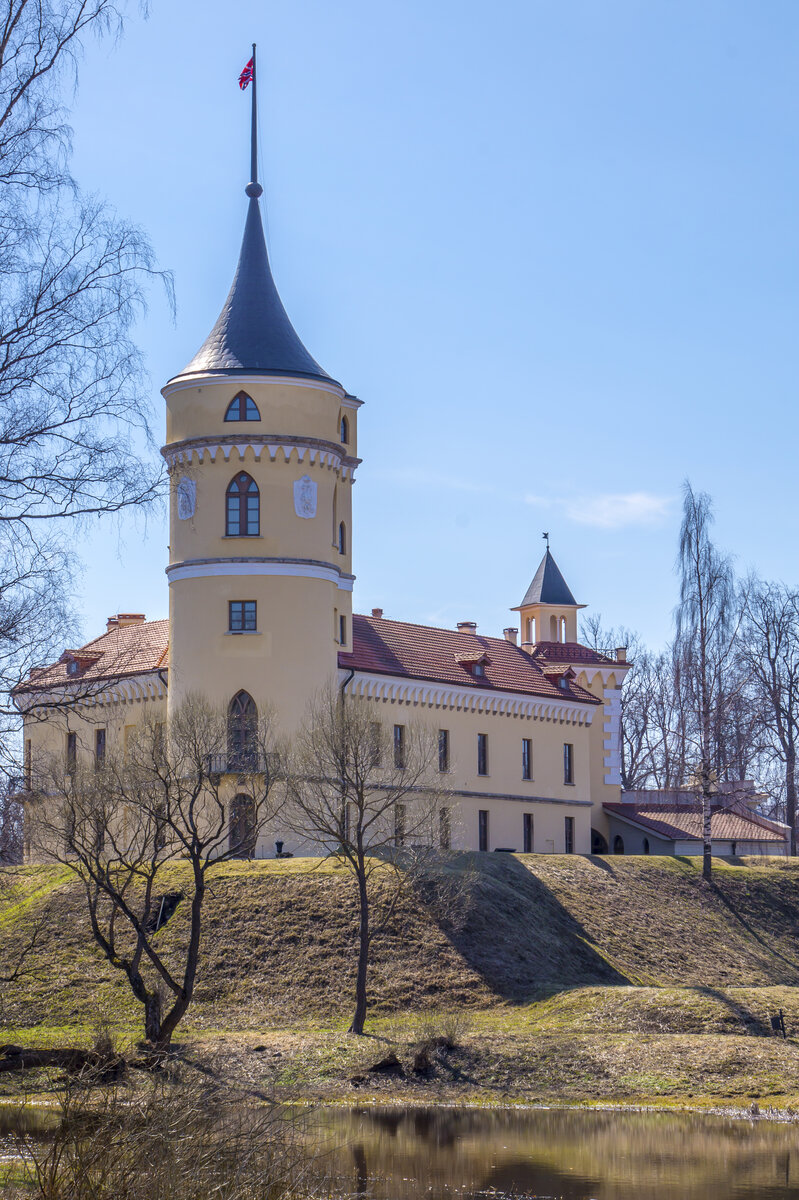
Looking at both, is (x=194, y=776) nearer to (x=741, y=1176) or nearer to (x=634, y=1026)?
(x=634, y=1026)

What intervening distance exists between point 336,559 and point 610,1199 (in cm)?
3161

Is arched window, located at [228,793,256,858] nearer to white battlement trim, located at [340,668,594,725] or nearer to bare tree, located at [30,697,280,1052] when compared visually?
bare tree, located at [30,697,280,1052]

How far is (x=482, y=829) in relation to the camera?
56.9 meters

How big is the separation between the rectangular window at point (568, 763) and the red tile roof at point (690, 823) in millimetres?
2906

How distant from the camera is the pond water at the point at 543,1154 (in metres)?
20.6

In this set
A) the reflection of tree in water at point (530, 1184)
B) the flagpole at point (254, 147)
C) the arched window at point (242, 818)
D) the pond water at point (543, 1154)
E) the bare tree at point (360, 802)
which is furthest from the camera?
the flagpole at point (254, 147)

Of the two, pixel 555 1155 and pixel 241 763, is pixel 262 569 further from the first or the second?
pixel 555 1155

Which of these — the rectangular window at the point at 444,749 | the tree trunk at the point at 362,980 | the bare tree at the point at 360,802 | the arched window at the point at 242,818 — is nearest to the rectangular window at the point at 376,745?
the bare tree at the point at 360,802

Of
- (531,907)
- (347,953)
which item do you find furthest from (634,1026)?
(531,907)

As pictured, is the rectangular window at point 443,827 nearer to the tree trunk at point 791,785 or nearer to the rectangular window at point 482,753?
the rectangular window at point 482,753

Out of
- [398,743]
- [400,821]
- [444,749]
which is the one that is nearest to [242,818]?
[400,821]

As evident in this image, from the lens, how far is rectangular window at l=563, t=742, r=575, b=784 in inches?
2453

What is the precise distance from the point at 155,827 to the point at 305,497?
1560 centimetres

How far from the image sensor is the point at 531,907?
43.9 metres
